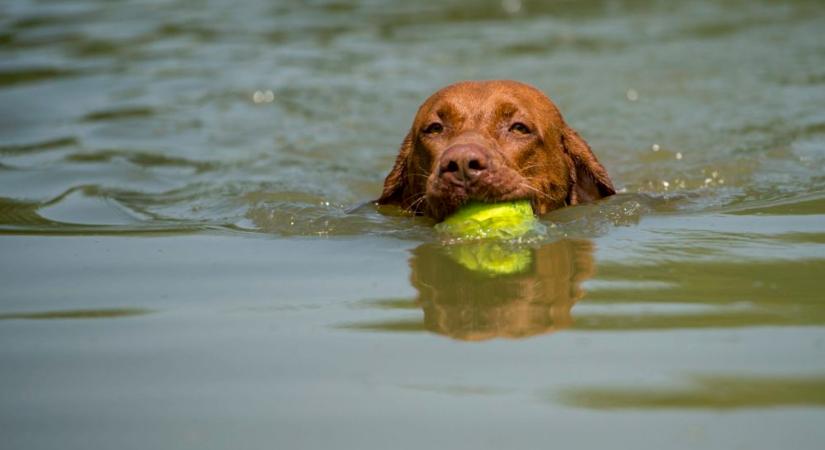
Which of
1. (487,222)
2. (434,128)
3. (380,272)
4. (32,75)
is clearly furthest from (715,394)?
(32,75)

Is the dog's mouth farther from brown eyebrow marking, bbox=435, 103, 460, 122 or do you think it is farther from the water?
brown eyebrow marking, bbox=435, 103, 460, 122

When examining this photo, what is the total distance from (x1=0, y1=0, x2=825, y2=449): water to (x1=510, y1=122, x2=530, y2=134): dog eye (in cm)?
59

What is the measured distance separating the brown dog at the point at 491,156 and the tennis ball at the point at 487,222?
44mm

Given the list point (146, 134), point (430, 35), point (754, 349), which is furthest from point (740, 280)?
point (430, 35)

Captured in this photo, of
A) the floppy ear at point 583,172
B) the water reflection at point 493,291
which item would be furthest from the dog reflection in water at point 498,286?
the floppy ear at point 583,172

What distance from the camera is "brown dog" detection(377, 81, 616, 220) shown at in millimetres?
5496

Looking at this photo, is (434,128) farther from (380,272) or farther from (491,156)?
(380,272)

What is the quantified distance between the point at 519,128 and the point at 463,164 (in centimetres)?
100

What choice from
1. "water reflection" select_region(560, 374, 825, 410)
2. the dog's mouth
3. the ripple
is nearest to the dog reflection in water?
the dog's mouth

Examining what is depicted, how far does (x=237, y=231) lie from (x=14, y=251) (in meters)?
1.12

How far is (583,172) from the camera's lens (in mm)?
6914

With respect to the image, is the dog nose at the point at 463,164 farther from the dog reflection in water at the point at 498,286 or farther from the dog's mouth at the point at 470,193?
the dog reflection in water at the point at 498,286

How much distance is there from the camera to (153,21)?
15016mm

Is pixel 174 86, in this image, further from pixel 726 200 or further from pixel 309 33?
pixel 726 200
